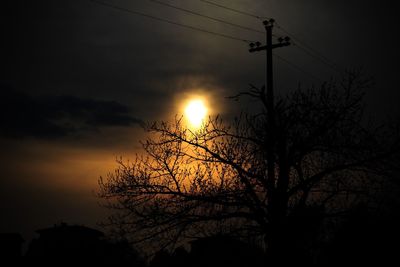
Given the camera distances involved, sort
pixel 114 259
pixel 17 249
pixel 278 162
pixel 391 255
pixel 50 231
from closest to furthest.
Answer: pixel 278 162 → pixel 391 255 → pixel 114 259 → pixel 50 231 → pixel 17 249

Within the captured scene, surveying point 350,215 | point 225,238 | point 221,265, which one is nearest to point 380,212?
point 350,215

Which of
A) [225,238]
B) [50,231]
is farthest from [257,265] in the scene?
[50,231]

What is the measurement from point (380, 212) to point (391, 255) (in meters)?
6.71

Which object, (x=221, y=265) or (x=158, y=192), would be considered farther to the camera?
(x=221, y=265)

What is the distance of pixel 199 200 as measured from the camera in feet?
42.1

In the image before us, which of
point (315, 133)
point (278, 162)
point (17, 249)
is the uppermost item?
point (315, 133)

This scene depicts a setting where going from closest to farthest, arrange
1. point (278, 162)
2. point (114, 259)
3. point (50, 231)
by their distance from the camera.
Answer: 1. point (278, 162)
2. point (114, 259)
3. point (50, 231)

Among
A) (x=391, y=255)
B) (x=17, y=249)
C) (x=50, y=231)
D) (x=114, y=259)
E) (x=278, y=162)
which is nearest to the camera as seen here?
(x=278, y=162)

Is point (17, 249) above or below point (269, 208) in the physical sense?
below

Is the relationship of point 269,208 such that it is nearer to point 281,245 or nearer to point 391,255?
point 281,245

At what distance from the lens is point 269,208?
12461 mm

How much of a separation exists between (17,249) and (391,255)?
3960 cm

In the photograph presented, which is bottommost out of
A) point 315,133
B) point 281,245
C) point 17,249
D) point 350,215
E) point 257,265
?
point 17,249

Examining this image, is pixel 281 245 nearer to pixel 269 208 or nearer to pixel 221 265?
pixel 269 208
